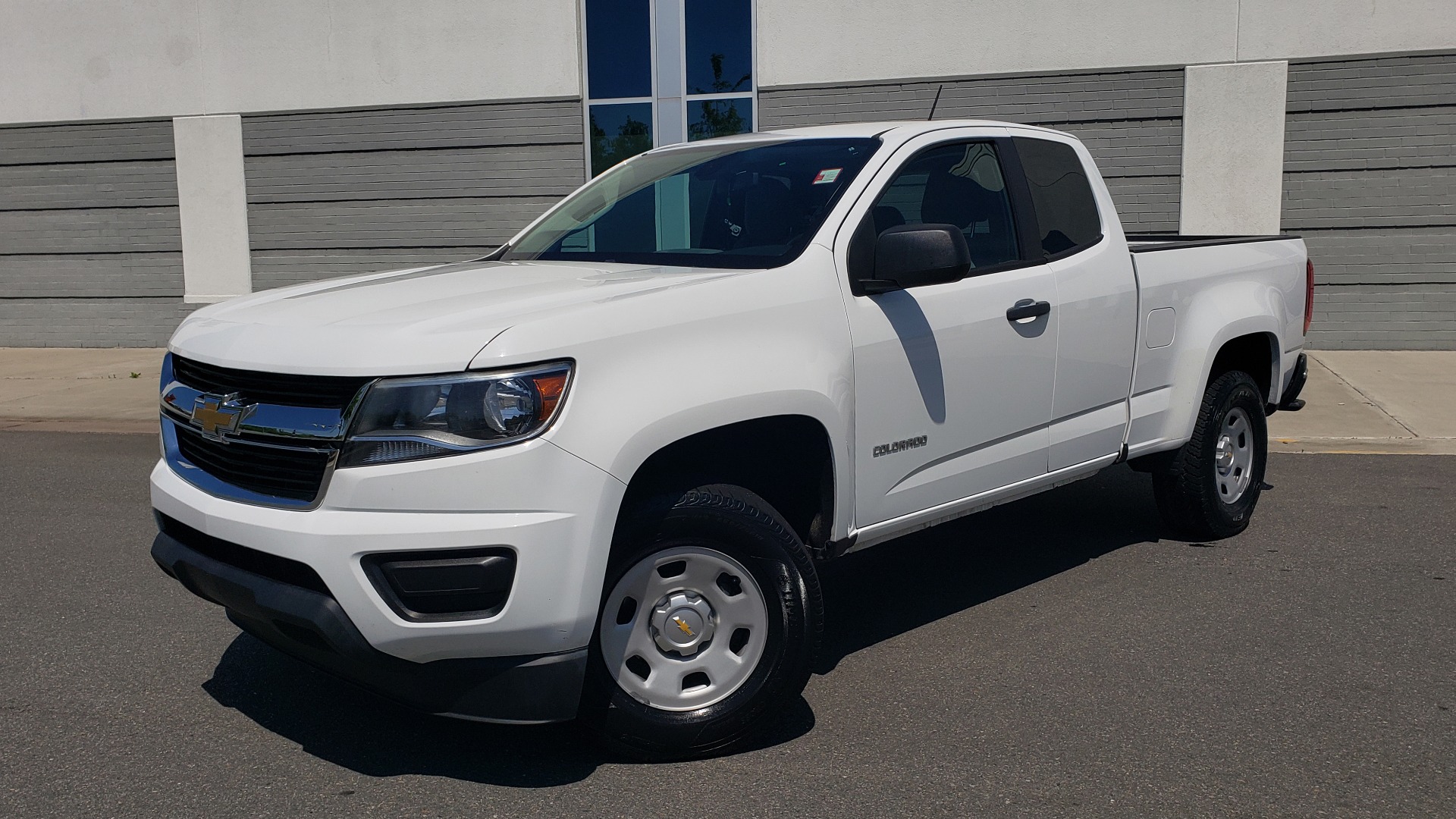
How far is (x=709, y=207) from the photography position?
4.61 metres

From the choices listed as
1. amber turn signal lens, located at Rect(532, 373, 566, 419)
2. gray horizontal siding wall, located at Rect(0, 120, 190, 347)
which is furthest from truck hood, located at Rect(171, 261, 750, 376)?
gray horizontal siding wall, located at Rect(0, 120, 190, 347)

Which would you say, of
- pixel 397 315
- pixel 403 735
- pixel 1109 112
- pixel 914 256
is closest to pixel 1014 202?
pixel 914 256

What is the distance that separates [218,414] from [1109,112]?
1140 cm

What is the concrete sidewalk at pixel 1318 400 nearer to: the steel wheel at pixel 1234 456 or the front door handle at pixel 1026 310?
the steel wheel at pixel 1234 456

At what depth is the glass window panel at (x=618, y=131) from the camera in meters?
14.1

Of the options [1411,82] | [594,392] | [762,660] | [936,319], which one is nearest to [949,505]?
[936,319]

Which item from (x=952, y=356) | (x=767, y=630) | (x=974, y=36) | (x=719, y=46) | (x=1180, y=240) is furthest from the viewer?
(x=719, y=46)

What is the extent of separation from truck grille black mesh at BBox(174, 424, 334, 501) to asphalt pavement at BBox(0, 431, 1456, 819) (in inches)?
32.8

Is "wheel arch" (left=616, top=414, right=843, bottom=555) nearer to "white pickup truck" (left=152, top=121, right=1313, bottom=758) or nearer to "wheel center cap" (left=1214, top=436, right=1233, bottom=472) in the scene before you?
"white pickup truck" (left=152, top=121, right=1313, bottom=758)

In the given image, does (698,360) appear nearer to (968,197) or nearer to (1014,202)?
(968,197)

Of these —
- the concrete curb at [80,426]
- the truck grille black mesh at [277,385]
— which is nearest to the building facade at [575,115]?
the concrete curb at [80,426]

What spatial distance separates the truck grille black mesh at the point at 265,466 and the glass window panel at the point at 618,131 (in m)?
10.8

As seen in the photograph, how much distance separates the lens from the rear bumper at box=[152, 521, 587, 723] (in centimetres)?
320

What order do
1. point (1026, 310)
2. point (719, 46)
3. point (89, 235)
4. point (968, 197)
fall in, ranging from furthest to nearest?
point (89, 235), point (719, 46), point (968, 197), point (1026, 310)
